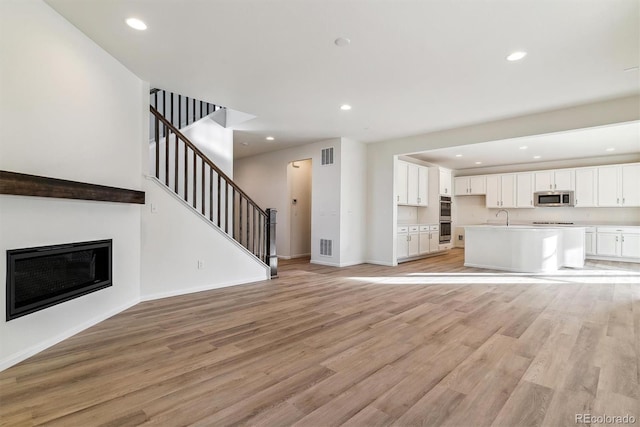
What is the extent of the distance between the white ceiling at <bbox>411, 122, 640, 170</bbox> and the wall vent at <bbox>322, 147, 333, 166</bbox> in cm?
223

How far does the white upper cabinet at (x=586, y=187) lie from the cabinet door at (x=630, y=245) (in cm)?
102

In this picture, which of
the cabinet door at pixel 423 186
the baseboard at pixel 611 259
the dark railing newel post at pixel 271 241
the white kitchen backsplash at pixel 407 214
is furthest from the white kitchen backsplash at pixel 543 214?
the dark railing newel post at pixel 271 241

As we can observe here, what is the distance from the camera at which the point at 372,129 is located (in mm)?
6094

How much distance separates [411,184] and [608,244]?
508 cm

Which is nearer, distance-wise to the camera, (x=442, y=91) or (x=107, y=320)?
(x=107, y=320)

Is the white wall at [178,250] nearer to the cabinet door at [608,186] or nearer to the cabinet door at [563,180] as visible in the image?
the cabinet door at [563,180]

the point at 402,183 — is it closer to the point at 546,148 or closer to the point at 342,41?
the point at 546,148

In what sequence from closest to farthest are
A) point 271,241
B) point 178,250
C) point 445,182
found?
1. point 178,250
2. point 271,241
3. point 445,182

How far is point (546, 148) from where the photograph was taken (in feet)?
23.4

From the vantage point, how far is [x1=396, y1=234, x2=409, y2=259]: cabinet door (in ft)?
23.7

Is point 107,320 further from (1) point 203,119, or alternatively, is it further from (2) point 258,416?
(1) point 203,119

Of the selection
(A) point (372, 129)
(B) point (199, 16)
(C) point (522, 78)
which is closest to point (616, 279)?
(C) point (522, 78)

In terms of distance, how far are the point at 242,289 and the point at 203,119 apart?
326 cm

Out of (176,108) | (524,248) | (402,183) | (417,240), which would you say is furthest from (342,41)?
(417,240)
